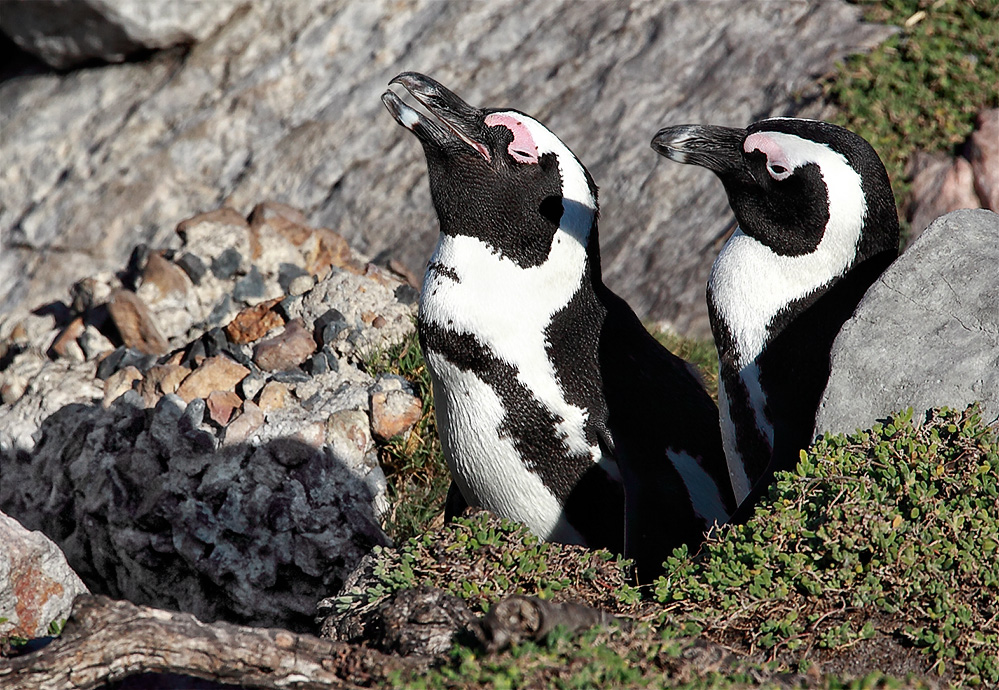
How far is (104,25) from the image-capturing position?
7969 millimetres

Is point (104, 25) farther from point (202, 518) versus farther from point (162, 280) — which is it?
point (202, 518)

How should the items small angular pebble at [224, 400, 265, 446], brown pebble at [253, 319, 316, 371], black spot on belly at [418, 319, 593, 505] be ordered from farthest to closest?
brown pebble at [253, 319, 316, 371], small angular pebble at [224, 400, 265, 446], black spot on belly at [418, 319, 593, 505]

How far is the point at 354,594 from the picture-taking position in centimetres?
298

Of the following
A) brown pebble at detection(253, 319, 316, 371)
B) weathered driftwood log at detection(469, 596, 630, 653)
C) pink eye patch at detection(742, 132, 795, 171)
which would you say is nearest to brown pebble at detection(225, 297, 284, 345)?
brown pebble at detection(253, 319, 316, 371)

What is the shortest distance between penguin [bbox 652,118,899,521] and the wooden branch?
127 centimetres

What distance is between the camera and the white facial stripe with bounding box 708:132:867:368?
3143 millimetres

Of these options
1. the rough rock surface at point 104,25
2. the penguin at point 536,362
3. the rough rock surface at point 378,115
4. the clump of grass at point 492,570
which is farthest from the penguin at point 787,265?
the rough rock surface at point 104,25

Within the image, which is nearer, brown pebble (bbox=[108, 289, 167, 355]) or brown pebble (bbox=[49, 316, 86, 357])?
brown pebble (bbox=[108, 289, 167, 355])

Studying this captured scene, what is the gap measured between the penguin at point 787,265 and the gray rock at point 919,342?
0.13 meters

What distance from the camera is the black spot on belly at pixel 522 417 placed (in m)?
3.41

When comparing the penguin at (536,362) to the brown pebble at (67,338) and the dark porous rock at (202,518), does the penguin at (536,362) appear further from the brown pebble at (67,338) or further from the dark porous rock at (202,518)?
the brown pebble at (67,338)

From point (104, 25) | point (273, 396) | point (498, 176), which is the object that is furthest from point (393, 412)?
point (104, 25)

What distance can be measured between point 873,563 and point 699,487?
2.81 feet

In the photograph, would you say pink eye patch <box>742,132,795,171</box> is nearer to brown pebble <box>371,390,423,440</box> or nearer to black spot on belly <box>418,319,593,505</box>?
black spot on belly <box>418,319,593,505</box>
